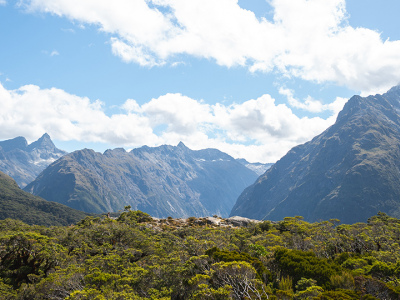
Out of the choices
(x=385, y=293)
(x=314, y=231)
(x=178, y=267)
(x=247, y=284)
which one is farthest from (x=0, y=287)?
(x=314, y=231)

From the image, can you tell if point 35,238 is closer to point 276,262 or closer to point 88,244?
point 88,244

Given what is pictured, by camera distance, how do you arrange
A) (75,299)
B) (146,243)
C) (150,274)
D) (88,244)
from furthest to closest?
(88,244) < (146,243) < (150,274) < (75,299)

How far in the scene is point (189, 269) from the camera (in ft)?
137

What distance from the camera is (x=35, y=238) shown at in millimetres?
55938

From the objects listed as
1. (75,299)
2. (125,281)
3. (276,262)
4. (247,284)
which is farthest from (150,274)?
(276,262)

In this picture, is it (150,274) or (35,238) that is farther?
(35,238)

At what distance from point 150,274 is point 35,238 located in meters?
31.7

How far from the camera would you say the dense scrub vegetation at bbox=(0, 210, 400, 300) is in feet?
115

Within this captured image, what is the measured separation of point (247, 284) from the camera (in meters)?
33.6

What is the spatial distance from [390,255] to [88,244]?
6857 centimetres

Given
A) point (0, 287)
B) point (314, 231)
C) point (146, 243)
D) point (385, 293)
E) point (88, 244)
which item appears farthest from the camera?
point (314, 231)

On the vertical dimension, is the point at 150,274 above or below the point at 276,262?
below

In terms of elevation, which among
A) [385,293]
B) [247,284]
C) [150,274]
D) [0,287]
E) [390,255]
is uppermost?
[390,255]

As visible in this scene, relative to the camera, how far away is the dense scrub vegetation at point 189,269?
35.1m
